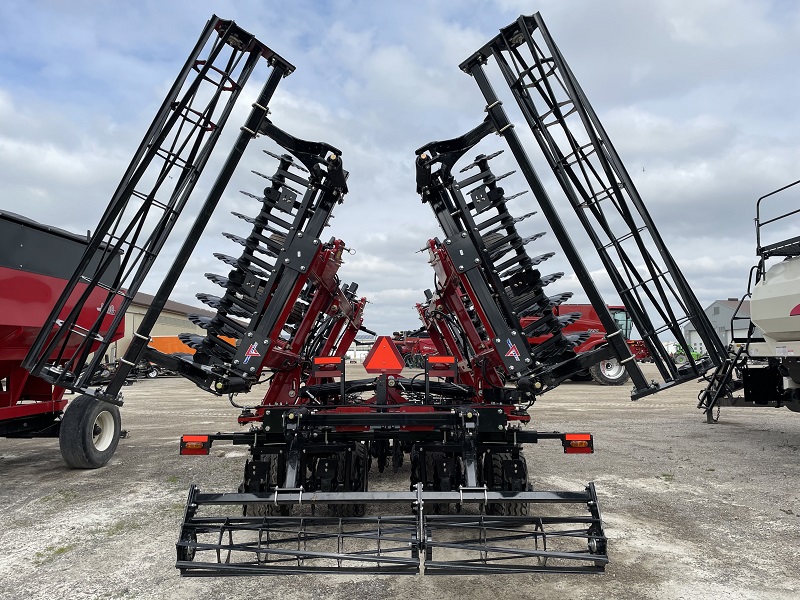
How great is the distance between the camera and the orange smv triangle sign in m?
5.68

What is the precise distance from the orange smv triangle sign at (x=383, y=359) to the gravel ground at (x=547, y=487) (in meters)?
1.74

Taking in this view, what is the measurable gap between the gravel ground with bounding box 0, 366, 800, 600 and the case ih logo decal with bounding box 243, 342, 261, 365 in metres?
1.51

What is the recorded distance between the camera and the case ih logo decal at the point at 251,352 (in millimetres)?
4938

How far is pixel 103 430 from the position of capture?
309 inches

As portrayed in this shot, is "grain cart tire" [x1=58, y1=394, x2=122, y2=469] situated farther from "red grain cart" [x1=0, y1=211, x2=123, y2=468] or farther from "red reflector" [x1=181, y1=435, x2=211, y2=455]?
"red reflector" [x1=181, y1=435, x2=211, y2=455]

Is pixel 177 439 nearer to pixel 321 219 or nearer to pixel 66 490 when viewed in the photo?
Answer: pixel 66 490

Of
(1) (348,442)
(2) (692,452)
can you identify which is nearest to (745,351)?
(2) (692,452)

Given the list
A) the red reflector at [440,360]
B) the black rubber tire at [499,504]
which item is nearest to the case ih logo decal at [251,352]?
the red reflector at [440,360]

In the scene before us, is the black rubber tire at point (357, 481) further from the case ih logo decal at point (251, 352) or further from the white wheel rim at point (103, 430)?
the white wheel rim at point (103, 430)

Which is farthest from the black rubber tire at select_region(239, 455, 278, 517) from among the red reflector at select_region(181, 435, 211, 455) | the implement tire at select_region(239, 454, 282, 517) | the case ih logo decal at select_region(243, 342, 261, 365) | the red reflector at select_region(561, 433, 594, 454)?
the red reflector at select_region(561, 433, 594, 454)

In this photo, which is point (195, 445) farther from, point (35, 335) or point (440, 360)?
point (35, 335)

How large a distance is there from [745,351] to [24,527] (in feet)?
30.0

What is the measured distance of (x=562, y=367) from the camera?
4.89 m

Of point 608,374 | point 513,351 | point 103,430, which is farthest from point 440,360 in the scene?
point 608,374
